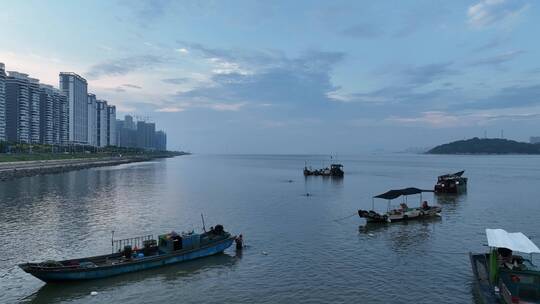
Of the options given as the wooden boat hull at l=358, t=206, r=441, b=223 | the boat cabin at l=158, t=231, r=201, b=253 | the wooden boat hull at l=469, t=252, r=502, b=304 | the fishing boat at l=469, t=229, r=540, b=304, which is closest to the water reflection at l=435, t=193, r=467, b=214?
the wooden boat hull at l=358, t=206, r=441, b=223

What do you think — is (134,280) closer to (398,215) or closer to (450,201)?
(398,215)

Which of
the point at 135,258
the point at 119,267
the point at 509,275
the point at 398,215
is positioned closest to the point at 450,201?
the point at 398,215

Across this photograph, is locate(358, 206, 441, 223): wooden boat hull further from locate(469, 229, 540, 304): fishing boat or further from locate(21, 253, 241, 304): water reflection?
locate(469, 229, 540, 304): fishing boat

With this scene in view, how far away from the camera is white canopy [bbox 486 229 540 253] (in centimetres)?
2123

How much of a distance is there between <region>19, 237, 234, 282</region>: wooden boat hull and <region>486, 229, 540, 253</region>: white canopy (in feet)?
63.3

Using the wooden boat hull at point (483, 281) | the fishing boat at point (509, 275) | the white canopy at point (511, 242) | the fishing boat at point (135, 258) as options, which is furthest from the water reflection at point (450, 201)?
the fishing boat at point (135, 258)

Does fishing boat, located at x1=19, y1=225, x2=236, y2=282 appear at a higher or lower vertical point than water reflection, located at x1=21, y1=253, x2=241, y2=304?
higher

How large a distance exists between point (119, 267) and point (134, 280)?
1351 millimetres

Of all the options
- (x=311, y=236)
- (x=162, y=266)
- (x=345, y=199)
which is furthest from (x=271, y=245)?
(x=345, y=199)

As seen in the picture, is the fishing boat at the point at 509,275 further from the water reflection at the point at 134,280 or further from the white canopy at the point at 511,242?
the water reflection at the point at 134,280

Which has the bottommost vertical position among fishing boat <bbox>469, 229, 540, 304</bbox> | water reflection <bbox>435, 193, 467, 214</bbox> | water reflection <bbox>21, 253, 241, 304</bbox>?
water reflection <bbox>21, 253, 241, 304</bbox>

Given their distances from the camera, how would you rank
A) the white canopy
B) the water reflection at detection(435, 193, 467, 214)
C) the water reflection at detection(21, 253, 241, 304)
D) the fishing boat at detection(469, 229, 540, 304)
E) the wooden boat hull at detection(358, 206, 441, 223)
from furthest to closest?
the water reflection at detection(435, 193, 467, 214) < the wooden boat hull at detection(358, 206, 441, 223) < the water reflection at detection(21, 253, 241, 304) < the white canopy < the fishing boat at detection(469, 229, 540, 304)

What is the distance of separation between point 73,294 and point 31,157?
160 m

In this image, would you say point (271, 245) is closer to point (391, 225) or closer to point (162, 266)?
point (162, 266)
